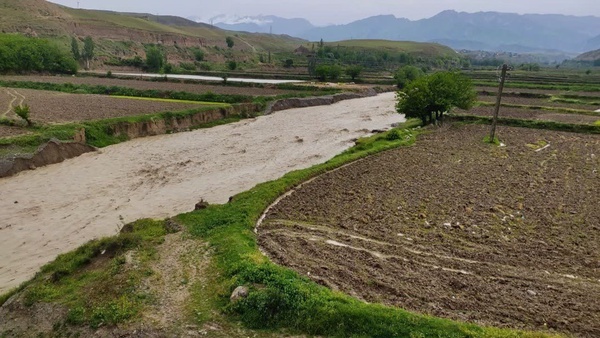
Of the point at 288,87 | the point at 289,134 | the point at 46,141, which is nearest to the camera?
the point at 46,141

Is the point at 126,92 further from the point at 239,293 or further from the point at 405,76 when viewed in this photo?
the point at 239,293

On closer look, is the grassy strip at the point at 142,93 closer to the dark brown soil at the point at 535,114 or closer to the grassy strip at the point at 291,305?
the dark brown soil at the point at 535,114

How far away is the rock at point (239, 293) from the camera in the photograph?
10492 millimetres

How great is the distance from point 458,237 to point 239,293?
24.0 ft

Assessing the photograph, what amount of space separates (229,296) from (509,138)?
86.1ft

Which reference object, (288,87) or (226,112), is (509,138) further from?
(288,87)

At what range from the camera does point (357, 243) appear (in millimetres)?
13812

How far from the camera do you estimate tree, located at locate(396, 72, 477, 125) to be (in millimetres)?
35406

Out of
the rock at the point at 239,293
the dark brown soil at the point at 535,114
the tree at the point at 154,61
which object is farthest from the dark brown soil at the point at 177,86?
the rock at the point at 239,293

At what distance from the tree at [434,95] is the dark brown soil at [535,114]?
5.54 meters

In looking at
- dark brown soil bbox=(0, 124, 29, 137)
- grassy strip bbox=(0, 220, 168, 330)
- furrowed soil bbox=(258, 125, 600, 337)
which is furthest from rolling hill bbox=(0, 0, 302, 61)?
grassy strip bbox=(0, 220, 168, 330)

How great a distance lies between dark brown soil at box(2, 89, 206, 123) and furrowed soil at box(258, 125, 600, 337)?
2333 centimetres

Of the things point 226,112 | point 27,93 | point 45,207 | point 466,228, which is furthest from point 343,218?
point 27,93

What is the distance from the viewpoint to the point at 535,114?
4262 centimetres
